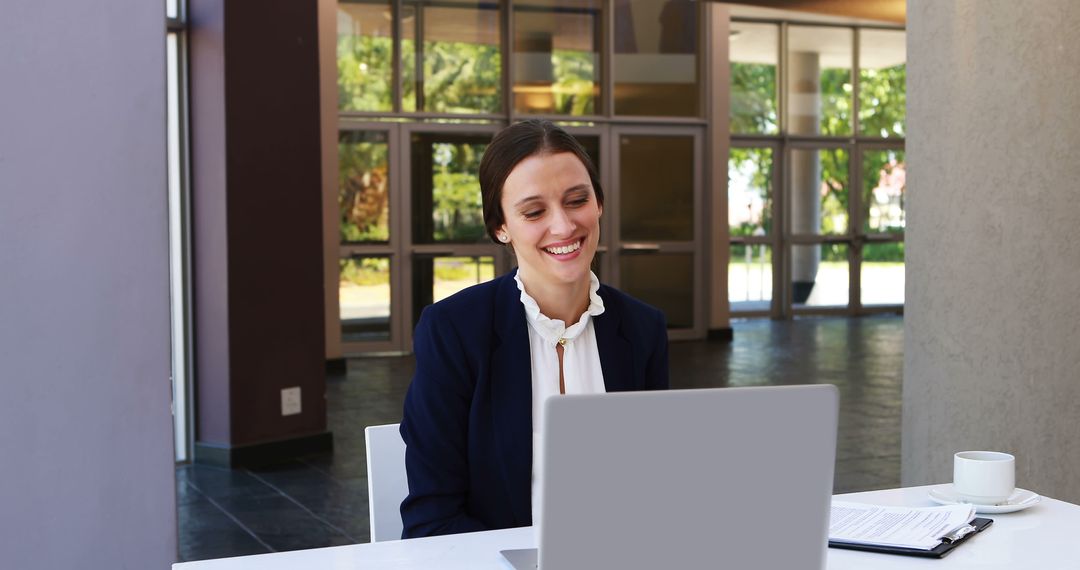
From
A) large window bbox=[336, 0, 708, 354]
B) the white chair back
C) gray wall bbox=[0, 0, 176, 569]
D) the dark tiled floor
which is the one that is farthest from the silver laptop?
large window bbox=[336, 0, 708, 354]

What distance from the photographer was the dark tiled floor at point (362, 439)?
16.3ft

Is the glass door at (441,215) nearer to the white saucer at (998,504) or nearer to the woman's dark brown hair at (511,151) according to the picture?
the woman's dark brown hair at (511,151)

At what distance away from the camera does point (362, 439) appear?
7.02 metres

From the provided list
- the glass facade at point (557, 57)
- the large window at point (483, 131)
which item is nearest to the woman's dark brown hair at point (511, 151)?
the large window at point (483, 131)

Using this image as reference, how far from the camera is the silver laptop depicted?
1103 mm

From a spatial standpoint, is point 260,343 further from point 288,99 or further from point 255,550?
point 255,550

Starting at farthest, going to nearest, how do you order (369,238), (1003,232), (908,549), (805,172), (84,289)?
1. (805,172)
2. (369,238)
3. (1003,232)
4. (84,289)
5. (908,549)

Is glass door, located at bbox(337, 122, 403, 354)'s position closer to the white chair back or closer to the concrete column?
the concrete column

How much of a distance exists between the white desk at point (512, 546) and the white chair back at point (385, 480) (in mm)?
374

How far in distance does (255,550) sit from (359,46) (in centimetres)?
750

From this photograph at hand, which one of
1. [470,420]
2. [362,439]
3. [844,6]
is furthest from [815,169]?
[470,420]

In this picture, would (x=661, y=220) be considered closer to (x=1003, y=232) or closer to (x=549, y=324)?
(x=1003, y=232)

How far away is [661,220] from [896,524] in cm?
1076

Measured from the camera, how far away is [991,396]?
359cm
